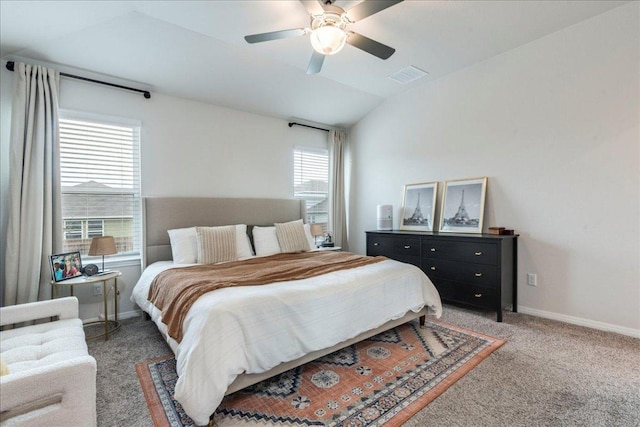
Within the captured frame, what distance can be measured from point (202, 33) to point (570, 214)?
4.16 m

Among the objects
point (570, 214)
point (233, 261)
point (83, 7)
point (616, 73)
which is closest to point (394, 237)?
point (570, 214)

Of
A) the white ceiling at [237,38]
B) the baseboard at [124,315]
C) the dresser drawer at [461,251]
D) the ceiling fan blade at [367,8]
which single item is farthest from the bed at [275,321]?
the white ceiling at [237,38]

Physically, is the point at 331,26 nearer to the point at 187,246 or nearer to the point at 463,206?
the point at 187,246

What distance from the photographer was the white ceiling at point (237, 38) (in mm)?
2604

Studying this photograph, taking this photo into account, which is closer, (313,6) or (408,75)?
(313,6)

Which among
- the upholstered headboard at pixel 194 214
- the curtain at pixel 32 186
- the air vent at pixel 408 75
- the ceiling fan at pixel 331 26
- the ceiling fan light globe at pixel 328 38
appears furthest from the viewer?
the air vent at pixel 408 75

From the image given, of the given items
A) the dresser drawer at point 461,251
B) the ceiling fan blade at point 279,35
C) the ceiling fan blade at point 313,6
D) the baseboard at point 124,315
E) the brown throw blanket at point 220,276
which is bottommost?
the baseboard at point 124,315

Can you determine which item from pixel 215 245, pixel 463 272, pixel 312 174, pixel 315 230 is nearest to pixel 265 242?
pixel 215 245

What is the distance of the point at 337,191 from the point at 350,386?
145 inches

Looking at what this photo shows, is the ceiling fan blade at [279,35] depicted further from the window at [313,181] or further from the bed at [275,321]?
the window at [313,181]

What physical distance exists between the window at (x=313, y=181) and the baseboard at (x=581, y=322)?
3170 millimetres

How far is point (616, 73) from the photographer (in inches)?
113

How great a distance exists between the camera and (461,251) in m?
3.52

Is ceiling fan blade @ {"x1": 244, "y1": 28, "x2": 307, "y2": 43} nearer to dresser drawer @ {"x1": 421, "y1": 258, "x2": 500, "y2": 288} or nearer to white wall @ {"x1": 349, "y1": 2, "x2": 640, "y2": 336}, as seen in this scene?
white wall @ {"x1": 349, "y1": 2, "x2": 640, "y2": 336}
